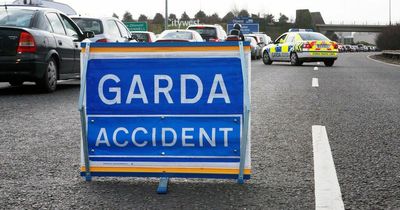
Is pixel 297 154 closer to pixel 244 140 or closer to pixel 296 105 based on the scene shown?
pixel 244 140

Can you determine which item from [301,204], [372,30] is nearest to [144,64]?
[301,204]

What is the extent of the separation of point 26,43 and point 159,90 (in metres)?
5.99

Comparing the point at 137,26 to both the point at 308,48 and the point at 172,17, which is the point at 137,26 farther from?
the point at 172,17

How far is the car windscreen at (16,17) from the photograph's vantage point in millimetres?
9125

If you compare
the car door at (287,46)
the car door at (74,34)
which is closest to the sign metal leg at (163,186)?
the car door at (74,34)

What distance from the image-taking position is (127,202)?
9.84ft

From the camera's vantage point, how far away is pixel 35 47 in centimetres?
886

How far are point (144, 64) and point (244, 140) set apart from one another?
80 centimetres

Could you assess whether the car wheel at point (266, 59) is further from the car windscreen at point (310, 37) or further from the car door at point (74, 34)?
the car door at point (74, 34)

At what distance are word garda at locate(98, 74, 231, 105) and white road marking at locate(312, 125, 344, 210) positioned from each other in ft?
2.52

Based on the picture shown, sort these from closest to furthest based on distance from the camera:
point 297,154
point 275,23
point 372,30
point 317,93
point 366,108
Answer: point 297,154
point 366,108
point 317,93
point 372,30
point 275,23

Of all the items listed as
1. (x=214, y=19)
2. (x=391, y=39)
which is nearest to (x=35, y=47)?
(x=391, y=39)

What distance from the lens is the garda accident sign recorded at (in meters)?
3.40

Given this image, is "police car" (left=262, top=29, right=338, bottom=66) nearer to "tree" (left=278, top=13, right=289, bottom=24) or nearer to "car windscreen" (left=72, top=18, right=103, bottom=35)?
"car windscreen" (left=72, top=18, right=103, bottom=35)
